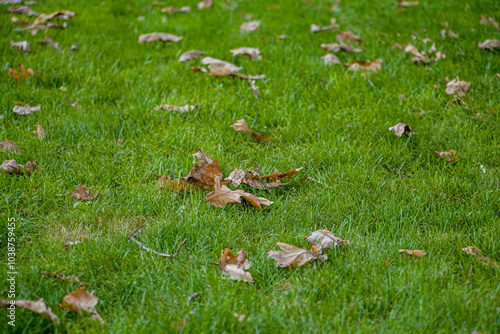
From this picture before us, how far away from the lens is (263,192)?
2518 mm

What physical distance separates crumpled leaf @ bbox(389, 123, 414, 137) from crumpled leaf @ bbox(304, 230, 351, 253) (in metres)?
1.23

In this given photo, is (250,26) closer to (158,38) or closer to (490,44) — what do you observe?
(158,38)

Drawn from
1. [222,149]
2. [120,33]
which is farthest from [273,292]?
[120,33]

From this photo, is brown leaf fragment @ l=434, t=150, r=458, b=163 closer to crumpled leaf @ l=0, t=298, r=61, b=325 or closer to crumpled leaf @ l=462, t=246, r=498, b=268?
crumpled leaf @ l=462, t=246, r=498, b=268

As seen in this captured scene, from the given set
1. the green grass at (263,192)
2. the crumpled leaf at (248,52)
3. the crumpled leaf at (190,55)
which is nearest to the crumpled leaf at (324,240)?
the green grass at (263,192)

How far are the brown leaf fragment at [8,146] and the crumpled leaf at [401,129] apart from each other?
2.61 metres

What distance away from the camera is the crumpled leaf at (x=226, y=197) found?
236cm

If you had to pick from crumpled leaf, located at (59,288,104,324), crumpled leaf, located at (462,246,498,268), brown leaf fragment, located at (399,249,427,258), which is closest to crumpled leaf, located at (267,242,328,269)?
brown leaf fragment, located at (399,249,427,258)

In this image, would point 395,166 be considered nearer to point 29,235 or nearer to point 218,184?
point 218,184

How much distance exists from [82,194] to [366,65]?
292 centimetres

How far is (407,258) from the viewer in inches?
78.3

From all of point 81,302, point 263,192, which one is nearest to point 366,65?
point 263,192

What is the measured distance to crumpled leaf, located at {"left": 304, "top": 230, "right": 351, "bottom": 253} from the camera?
2059mm

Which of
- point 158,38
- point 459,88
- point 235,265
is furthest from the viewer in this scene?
point 158,38
